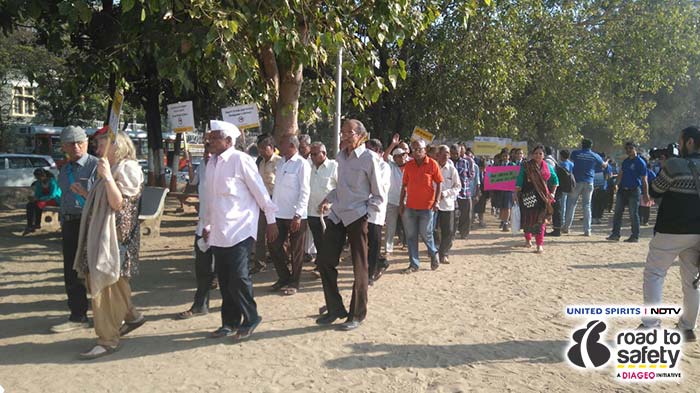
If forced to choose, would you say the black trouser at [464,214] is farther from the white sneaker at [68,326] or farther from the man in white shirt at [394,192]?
the white sneaker at [68,326]

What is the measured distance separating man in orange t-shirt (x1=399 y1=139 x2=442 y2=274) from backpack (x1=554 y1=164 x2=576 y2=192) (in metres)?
4.62

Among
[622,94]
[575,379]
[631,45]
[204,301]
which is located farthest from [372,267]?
[622,94]

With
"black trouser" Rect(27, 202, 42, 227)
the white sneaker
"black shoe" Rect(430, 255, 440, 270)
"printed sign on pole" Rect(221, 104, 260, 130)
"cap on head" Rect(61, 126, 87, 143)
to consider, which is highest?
"printed sign on pole" Rect(221, 104, 260, 130)

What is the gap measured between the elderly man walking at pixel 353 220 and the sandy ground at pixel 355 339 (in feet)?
0.80

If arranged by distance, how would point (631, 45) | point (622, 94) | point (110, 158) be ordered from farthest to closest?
point (622, 94), point (631, 45), point (110, 158)

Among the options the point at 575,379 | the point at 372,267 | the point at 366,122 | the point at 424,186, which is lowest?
the point at 575,379

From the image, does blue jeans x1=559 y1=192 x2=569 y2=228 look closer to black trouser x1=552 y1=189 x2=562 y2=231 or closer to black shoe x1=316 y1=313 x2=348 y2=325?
black trouser x1=552 y1=189 x2=562 y2=231

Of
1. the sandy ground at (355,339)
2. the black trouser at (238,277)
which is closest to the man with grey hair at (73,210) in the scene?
the sandy ground at (355,339)

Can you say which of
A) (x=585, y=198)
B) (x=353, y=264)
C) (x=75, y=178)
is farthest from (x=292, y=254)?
(x=585, y=198)

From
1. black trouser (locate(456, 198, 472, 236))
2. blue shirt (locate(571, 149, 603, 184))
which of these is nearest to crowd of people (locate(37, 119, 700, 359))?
black trouser (locate(456, 198, 472, 236))

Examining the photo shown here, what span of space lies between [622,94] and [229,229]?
2002cm

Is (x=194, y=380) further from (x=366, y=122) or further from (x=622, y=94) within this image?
(x=622, y=94)

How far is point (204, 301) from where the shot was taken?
5688mm

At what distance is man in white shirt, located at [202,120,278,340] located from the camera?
15.4ft
